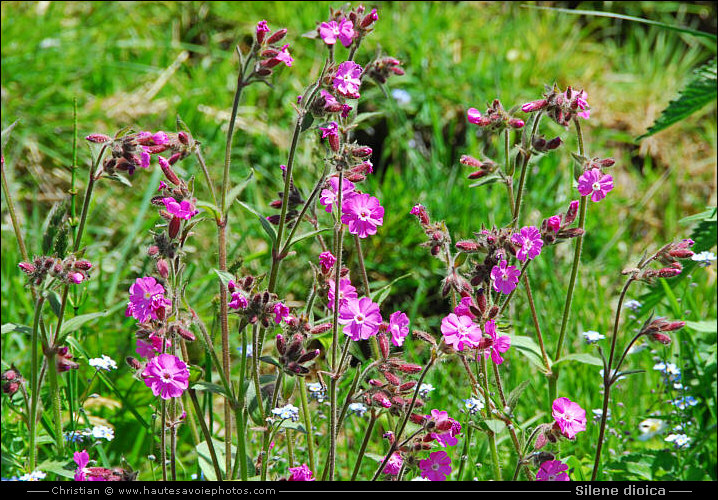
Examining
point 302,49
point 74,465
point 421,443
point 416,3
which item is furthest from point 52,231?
point 416,3

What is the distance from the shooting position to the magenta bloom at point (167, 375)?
1.48 m

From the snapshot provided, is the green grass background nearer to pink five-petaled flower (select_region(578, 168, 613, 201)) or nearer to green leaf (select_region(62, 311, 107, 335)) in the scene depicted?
green leaf (select_region(62, 311, 107, 335))

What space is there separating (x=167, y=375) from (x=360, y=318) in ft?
1.26

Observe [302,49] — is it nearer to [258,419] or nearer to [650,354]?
[650,354]

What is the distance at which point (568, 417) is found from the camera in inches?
63.1

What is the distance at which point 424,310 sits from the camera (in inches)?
135

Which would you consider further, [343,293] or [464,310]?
[343,293]

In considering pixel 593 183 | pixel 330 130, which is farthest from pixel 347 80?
pixel 593 183

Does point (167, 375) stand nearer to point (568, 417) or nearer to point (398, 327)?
point (398, 327)

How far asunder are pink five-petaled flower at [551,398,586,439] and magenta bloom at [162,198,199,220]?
0.83m

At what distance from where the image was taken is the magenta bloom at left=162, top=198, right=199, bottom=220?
5.13 feet

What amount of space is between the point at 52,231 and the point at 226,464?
2.19ft

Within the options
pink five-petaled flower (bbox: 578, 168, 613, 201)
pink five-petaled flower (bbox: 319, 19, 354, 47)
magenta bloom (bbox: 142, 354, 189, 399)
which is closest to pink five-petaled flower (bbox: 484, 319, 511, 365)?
pink five-petaled flower (bbox: 578, 168, 613, 201)

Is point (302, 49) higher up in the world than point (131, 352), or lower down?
higher up
